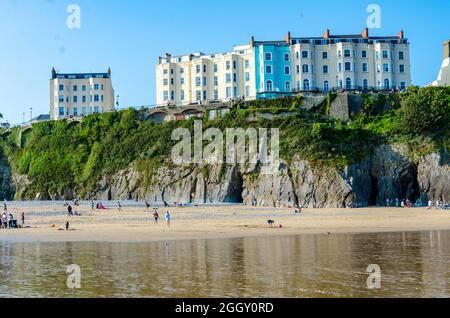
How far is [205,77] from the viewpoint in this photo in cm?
8600

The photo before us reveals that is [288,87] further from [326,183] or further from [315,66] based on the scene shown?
[326,183]

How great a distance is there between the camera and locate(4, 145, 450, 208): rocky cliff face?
5453 centimetres

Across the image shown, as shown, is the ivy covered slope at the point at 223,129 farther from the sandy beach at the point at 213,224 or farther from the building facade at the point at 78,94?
the building facade at the point at 78,94

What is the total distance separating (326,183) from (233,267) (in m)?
36.3

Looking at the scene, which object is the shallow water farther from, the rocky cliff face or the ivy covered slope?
the ivy covered slope

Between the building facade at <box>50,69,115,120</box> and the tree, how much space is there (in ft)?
183

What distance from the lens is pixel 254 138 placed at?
6250 centimetres

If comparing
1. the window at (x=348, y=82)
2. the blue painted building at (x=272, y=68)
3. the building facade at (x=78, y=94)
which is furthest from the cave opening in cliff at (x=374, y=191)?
the building facade at (x=78, y=94)

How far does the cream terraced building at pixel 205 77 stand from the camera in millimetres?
83562

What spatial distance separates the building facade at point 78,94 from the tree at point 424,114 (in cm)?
5582
